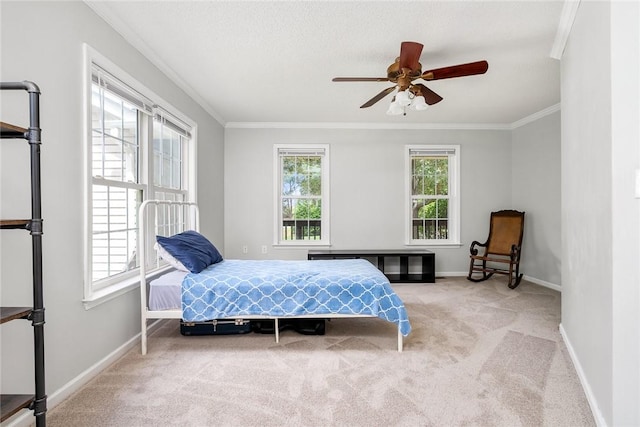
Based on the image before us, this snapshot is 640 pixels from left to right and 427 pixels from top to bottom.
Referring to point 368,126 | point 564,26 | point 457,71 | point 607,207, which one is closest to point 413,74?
point 457,71

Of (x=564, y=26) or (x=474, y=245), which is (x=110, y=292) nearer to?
(x=564, y=26)

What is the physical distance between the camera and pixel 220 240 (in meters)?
4.92

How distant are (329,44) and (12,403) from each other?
2833 millimetres

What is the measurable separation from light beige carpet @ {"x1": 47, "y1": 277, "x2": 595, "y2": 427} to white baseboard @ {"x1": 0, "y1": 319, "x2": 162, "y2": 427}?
41 mm

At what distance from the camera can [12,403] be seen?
48.5 inches

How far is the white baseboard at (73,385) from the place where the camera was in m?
1.56

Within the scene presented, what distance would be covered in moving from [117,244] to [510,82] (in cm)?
413

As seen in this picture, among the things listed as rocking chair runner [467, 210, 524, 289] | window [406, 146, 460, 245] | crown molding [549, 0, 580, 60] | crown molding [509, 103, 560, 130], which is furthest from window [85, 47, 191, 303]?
crown molding [509, 103, 560, 130]

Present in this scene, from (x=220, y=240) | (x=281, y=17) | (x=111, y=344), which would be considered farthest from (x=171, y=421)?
(x=220, y=240)

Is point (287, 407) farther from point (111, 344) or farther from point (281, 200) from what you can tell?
point (281, 200)

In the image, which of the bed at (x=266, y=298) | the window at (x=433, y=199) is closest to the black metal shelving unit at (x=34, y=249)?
the bed at (x=266, y=298)

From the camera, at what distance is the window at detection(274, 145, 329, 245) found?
205 inches

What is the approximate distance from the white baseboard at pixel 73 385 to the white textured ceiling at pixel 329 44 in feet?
7.72

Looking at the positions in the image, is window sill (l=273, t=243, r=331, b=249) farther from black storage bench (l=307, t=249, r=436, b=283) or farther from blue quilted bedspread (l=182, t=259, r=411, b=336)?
blue quilted bedspread (l=182, t=259, r=411, b=336)
